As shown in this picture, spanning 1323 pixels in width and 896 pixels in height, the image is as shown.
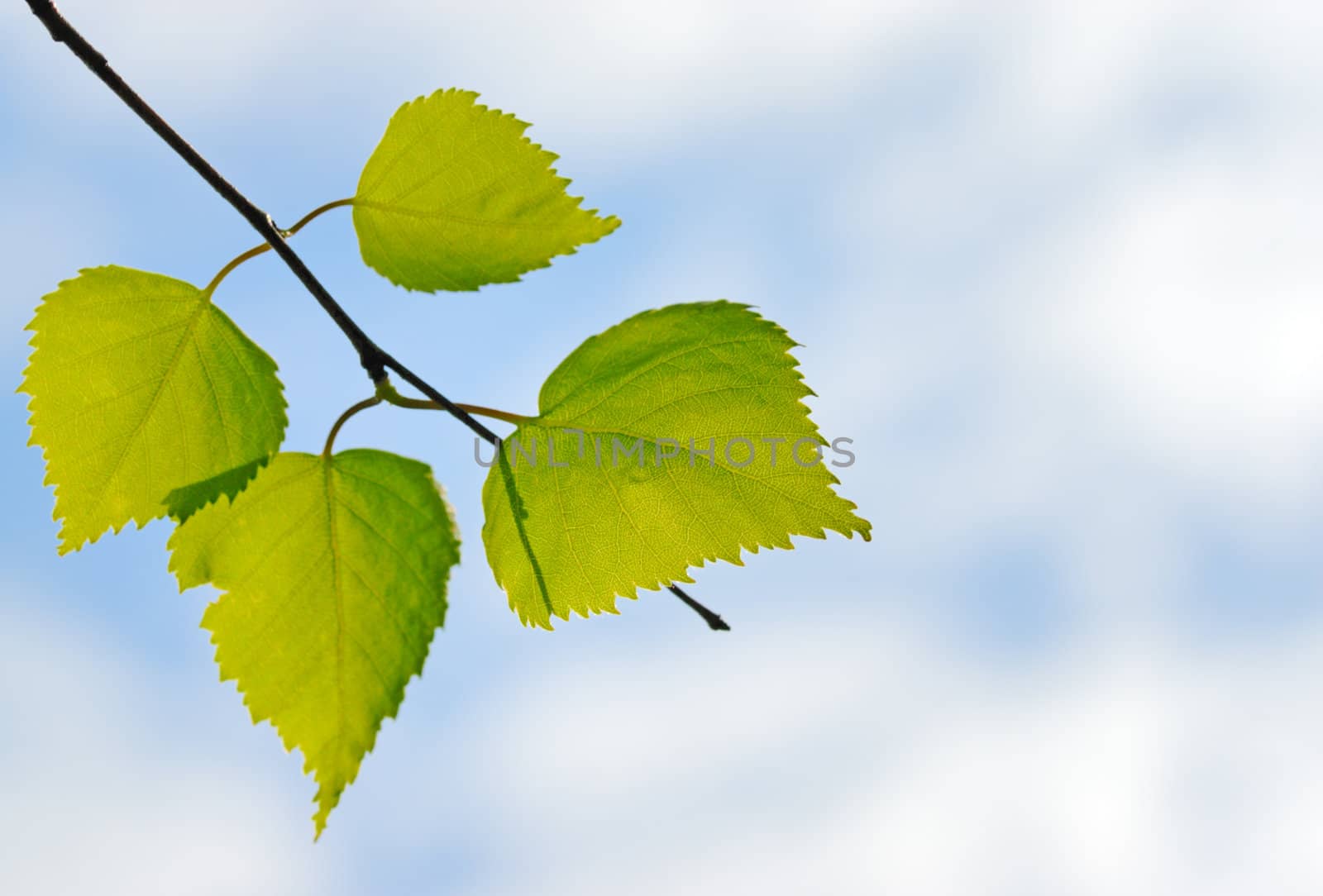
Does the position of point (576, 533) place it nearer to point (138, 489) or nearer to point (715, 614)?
point (715, 614)

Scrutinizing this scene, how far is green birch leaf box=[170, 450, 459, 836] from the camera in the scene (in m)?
1.24

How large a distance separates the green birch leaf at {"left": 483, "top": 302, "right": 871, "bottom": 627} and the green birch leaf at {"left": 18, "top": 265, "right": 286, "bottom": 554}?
0.32 metres

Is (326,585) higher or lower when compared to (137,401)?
lower

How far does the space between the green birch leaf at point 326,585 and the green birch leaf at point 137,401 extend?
0.27 ft

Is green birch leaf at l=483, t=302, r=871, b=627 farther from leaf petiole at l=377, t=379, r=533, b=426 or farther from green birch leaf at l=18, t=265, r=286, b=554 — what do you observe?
green birch leaf at l=18, t=265, r=286, b=554

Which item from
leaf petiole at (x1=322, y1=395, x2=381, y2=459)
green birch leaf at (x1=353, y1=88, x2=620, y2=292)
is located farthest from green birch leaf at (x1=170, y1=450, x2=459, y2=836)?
green birch leaf at (x1=353, y1=88, x2=620, y2=292)

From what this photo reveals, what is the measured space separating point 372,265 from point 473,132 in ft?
0.67

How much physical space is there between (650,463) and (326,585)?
457 mm

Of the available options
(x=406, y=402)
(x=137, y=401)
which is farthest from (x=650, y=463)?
(x=137, y=401)

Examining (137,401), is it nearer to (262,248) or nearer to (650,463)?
(262,248)

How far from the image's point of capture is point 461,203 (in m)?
1.17

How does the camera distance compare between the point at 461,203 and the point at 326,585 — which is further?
the point at 326,585

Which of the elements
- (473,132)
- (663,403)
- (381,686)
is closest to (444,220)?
(473,132)

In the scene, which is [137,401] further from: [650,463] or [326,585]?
[650,463]
